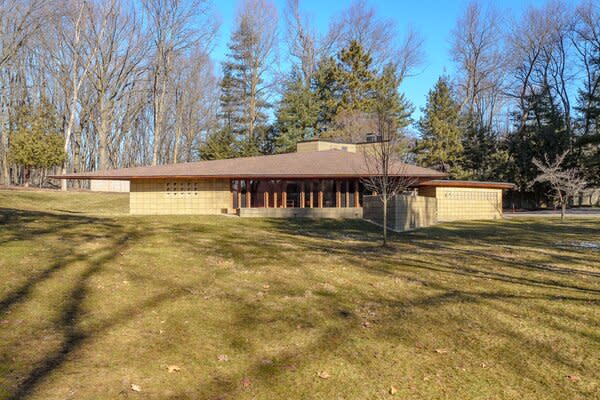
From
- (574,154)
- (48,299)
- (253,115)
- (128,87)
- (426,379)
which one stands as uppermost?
(128,87)

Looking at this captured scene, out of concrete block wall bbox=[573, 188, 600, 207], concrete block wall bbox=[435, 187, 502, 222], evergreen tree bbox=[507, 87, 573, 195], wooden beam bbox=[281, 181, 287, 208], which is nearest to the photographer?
wooden beam bbox=[281, 181, 287, 208]

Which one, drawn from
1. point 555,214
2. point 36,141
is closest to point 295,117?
point 36,141

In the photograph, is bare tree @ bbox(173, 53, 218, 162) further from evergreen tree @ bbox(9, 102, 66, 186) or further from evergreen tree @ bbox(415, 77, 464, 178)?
evergreen tree @ bbox(415, 77, 464, 178)

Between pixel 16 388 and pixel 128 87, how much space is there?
52636 millimetres

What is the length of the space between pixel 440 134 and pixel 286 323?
4121 centimetres

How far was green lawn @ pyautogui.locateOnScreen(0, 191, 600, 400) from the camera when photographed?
532cm

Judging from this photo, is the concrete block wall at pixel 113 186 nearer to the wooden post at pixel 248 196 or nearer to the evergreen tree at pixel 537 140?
the wooden post at pixel 248 196

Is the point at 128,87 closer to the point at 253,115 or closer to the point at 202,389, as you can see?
the point at 253,115

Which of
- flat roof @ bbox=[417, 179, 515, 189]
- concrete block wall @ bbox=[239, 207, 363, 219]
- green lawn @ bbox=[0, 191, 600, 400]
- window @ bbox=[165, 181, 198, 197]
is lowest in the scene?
green lawn @ bbox=[0, 191, 600, 400]

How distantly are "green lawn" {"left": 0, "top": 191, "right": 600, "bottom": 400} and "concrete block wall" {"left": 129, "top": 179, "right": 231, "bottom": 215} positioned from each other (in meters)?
13.8

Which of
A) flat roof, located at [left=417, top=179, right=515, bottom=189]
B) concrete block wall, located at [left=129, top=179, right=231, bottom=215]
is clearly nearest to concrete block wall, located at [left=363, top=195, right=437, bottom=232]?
flat roof, located at [left=417, top=179, right=515, bottom=189]

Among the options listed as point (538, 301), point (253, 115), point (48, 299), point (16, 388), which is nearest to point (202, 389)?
point (16, 388)

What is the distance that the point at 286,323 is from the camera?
7297 millimetres

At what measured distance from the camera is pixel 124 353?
19.6 feet
